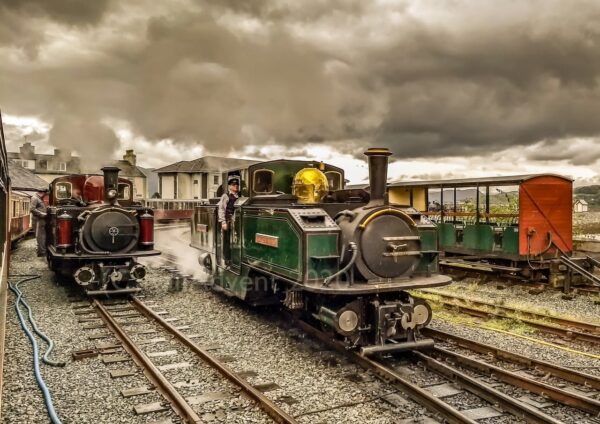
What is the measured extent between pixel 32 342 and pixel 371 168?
530 cm

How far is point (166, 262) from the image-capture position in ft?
52.8

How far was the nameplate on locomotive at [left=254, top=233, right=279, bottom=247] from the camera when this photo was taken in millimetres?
6941

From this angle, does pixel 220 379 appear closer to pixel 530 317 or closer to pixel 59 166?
pixel 530 317

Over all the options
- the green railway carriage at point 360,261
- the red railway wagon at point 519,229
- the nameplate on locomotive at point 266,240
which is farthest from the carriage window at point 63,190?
the red railway wagon at point 519,229

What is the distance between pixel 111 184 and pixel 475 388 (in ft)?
27.0

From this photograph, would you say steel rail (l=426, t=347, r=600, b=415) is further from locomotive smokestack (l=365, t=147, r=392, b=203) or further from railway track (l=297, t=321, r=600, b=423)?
locomotive smokestack (l=365, t=147, r=392, b=203)

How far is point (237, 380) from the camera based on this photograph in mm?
5441

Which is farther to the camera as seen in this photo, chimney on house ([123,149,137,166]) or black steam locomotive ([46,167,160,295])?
chimney on house ([123,149,137,166])

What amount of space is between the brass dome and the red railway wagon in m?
6.59

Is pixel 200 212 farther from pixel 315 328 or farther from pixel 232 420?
pixel 232 420

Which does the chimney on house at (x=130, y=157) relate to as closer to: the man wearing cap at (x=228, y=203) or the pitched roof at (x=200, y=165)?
the pitched roof at (x=200, y=165)

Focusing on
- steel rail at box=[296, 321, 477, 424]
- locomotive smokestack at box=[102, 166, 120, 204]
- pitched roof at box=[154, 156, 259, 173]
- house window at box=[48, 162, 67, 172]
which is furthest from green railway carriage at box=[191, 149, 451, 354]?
pitched roof at box=[154, 156, 259, 173]

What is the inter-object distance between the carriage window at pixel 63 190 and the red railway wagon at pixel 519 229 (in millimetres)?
10133

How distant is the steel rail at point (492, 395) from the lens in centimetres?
442
